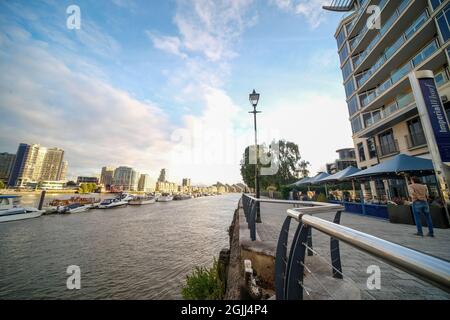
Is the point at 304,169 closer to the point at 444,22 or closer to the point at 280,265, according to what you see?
the point at 444,22

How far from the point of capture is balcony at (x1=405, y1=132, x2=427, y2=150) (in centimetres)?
1275

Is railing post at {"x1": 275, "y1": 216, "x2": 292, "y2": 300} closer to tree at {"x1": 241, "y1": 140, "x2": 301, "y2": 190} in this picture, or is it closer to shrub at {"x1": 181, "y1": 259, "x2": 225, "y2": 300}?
shrub at {"x1": 181, "y1": 259, "x2": 225, "y2": 300}

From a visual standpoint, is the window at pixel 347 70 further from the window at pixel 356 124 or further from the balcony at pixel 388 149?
the balcony at pixel 388 149

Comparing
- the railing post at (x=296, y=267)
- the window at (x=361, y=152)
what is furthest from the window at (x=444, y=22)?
the railing post at (x=296, y=267)

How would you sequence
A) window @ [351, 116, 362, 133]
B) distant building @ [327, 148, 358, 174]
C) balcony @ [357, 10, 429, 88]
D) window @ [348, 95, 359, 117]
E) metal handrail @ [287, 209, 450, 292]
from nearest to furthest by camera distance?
metal handrail @ [287, 209, 450, 292] → balcony @ [357, 10, 429, 88] → window @ [351, 116, 362, 133] → window @ [348, 95, 359, 117] → distant building @ [327, 148, 358, 174]

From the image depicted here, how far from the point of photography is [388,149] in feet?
52.6

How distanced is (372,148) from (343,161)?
31.0m

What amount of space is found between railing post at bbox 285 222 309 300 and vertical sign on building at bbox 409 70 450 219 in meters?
6.78

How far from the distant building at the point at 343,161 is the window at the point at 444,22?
3722 centimetres

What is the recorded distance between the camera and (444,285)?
1.51ft

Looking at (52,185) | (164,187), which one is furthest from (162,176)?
(52,185)

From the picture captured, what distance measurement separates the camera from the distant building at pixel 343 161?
4525 cm

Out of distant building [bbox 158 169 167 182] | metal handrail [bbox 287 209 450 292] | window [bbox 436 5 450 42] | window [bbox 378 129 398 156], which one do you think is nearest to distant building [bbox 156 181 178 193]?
distant building [bbox 158 169 167 182]
